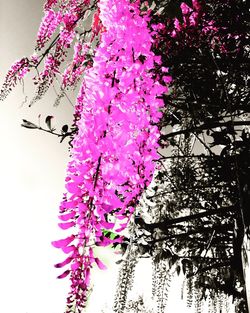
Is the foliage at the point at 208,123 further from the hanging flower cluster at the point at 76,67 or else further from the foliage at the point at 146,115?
the hanging flower cluster at the point at 76,67

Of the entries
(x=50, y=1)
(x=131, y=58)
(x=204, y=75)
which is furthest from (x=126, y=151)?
(x=50, y=1)

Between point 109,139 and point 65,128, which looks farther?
point 65,128

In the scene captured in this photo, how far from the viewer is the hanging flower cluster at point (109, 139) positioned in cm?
91

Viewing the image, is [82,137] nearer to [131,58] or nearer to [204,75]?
[131,58]

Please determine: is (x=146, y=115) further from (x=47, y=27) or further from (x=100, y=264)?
(x=47, y=27)

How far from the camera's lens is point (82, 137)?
1044 millimetres

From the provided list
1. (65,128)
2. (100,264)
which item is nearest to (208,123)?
(65,128)

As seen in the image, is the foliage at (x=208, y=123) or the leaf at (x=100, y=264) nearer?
the leaf at (x=100, y=264)

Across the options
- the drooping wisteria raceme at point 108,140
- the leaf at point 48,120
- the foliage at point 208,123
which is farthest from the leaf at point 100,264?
the leaf at point 48,120

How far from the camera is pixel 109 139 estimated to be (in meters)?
1.04

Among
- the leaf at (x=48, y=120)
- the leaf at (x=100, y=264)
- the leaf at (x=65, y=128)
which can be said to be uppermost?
the leaf at (x=65, y=128)

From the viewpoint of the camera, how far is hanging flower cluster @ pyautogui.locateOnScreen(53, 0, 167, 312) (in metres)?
0.91

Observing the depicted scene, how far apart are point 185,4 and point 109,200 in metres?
1.31

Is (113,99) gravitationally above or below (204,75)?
below
